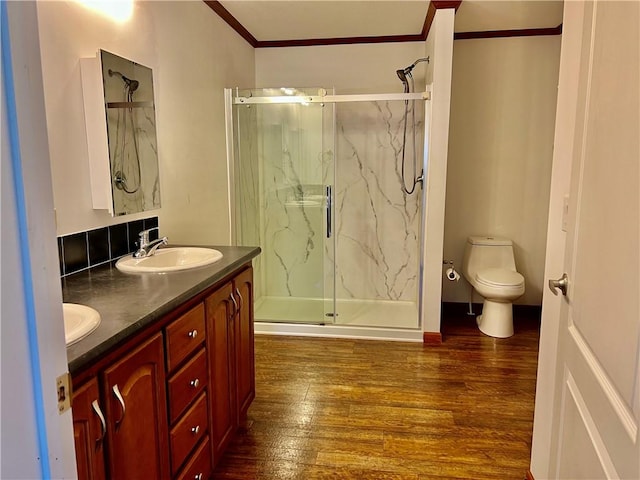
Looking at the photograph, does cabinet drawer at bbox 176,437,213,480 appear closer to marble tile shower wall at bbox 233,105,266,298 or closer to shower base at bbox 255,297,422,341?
shower base at bbox 255,297,422,341

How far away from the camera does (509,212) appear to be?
382 centimetres

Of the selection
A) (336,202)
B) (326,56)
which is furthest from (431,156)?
(326,56)

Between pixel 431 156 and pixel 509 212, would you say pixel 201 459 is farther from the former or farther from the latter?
pixel 509 212

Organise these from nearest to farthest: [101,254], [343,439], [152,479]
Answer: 1. [152,479]
2. [101,254]
3. [343,439]

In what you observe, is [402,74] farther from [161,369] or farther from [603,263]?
[161,369]

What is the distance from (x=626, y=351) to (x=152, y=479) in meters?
1.29

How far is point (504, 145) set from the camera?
3.74 m

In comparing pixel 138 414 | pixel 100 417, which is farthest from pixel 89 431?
pixel 138 414

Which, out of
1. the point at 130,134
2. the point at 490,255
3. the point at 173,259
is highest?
the point at 130,134

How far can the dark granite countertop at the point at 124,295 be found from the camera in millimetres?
1066

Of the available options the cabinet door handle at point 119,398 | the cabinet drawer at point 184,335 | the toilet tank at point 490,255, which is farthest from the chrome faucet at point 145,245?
the toilet tank at point 490,255

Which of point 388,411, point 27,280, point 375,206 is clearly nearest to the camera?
point 27,280

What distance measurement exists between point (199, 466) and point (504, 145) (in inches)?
130

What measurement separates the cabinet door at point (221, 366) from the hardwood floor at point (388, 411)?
0.66ft
